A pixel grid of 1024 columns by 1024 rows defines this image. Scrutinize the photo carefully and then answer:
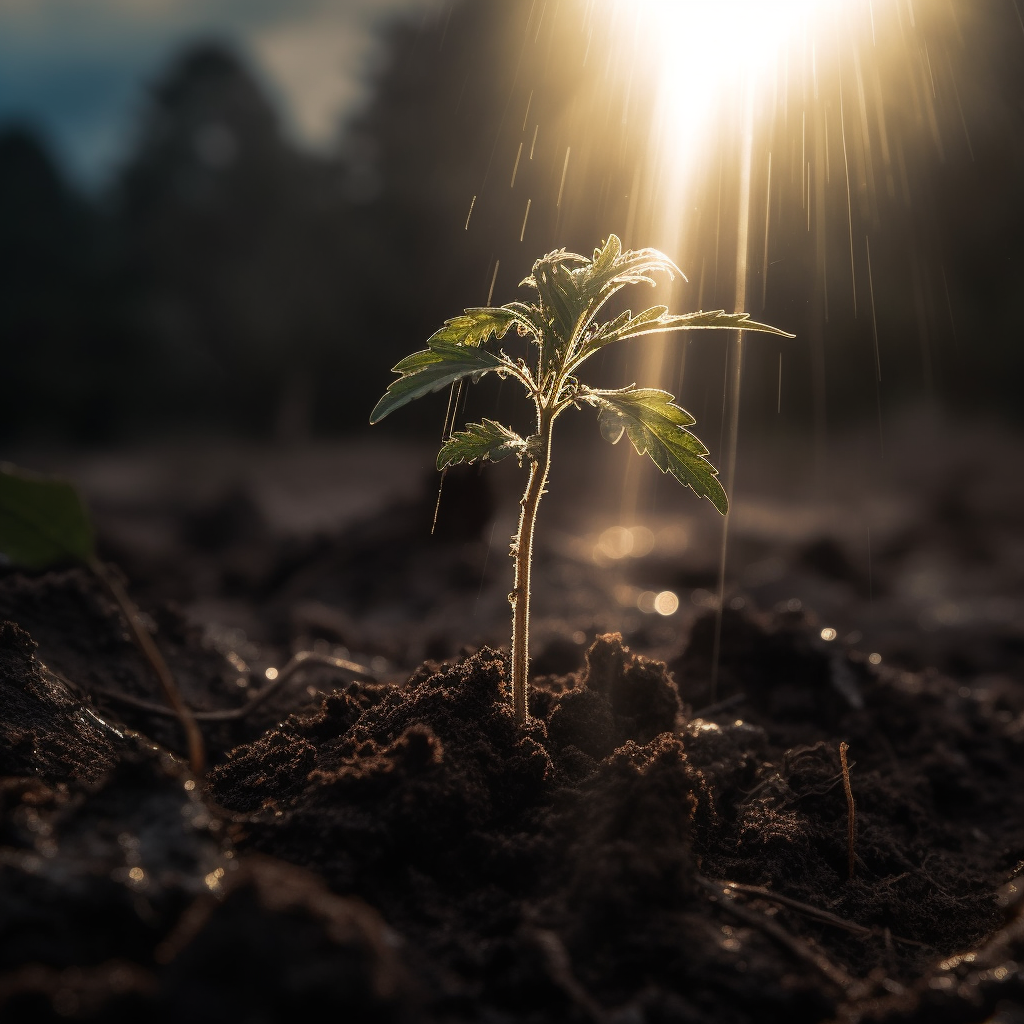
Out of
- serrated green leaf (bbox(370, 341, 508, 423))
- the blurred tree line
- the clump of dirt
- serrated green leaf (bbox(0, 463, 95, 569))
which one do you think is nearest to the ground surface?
the clump of dirt

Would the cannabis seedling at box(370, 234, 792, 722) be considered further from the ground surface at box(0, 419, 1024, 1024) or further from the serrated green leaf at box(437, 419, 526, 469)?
the ground surface at box(0, 419, 1024, 1024)

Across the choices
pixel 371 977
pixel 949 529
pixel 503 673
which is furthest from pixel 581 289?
pixel 949 529

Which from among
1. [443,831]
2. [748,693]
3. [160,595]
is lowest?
[443,831]

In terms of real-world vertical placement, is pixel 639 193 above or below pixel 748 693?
above

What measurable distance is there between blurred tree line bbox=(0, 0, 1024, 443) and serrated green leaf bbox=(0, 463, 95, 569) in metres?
9.30

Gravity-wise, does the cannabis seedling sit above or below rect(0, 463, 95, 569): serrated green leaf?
above

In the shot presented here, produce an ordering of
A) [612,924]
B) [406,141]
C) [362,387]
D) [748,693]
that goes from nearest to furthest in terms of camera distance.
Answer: [612,924], [748,693], [406,141], [362,387]

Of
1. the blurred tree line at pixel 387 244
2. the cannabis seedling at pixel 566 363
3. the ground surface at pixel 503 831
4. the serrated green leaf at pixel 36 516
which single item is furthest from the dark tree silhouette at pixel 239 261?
the serrated green leaf at pixel 36 516

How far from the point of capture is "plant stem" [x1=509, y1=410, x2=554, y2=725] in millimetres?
2262

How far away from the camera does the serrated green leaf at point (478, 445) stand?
87.0 inches

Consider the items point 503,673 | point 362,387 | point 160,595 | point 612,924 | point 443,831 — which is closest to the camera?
point 612,924

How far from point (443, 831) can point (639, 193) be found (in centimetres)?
742

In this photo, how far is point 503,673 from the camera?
2.67 m

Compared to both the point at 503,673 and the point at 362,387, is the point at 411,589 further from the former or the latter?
the point at 362,387
